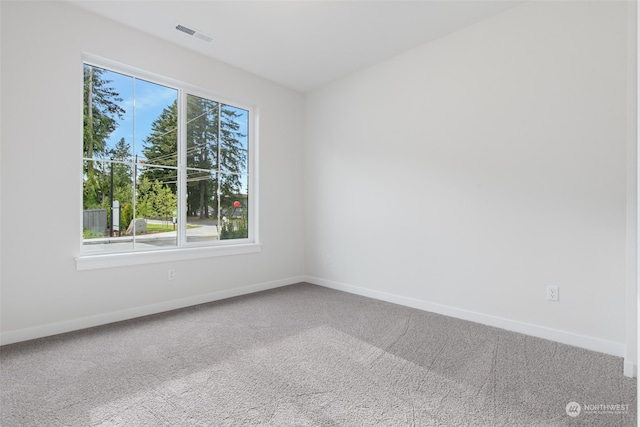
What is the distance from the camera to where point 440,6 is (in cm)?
267

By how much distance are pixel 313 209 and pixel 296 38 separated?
2076 millimetres

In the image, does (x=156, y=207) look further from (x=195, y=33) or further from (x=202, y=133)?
(x=195, y=33)

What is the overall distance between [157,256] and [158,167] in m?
0.89

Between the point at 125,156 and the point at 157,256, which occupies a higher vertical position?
the point at 125,156

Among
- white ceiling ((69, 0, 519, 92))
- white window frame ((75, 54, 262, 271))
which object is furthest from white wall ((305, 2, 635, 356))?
white window frame ((75, 54, 262, 271))

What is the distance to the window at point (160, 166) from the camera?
294 cm

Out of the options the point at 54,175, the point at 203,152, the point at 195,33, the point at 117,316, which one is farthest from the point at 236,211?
the point at 195,33

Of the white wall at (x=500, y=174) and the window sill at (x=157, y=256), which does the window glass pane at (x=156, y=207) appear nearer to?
the window sill at (x=157, y=256)

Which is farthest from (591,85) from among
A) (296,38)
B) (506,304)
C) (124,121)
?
(124,121)

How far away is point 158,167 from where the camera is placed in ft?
10.9

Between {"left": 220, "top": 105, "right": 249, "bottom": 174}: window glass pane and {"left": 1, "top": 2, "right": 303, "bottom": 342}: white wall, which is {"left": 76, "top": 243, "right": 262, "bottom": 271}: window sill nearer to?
{"left": 1, "top": 2, "right": 303, "bottom": 342}: white wall

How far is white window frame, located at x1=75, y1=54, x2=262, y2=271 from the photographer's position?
2852 millimetres

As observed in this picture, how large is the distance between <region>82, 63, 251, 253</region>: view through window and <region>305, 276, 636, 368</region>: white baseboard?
6.00ft

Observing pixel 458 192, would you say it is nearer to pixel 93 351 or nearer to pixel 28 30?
pixel 93 351
